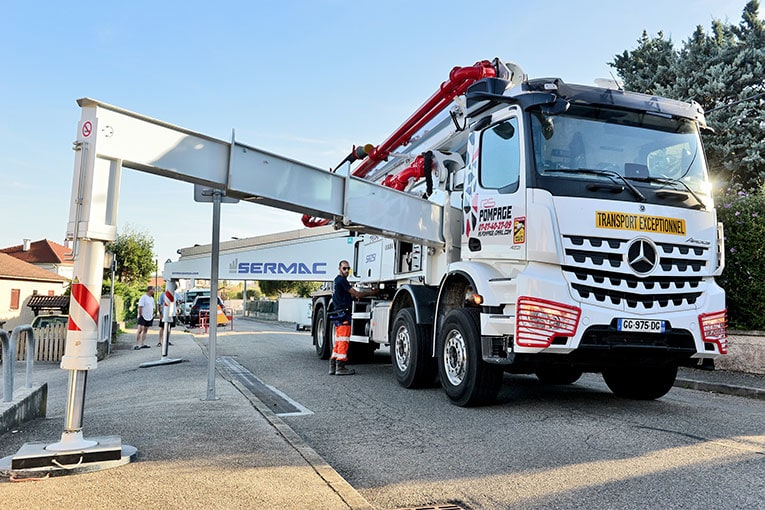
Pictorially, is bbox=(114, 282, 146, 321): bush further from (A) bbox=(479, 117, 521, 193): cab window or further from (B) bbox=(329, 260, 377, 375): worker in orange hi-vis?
(A) bbox=(479, 117, 521, 193): cab window

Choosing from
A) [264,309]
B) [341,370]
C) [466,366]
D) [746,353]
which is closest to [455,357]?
[466,366]

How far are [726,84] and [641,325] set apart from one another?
46.9 ft

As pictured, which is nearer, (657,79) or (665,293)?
(665,293)

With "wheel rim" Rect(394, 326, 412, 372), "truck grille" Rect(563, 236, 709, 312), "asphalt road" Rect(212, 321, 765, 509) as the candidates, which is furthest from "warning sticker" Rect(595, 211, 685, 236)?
"wheel rim" Rect(394, 326, 412, 372)

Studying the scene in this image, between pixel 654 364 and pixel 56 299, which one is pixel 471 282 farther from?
pixel 56 299

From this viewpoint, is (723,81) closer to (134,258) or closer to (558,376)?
(558,376)

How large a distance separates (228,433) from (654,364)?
4184mm

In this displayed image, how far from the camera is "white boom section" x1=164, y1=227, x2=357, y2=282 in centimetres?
1370

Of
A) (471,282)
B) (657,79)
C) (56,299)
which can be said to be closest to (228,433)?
(471,282)

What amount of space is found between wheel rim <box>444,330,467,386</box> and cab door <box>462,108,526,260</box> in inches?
37.7

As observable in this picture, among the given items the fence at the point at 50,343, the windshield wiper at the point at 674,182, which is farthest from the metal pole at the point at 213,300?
the fence at the point at 50,343

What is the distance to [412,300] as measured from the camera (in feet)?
27.4

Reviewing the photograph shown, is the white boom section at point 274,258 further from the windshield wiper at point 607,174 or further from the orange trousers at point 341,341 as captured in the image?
the windshield wiper at point 607,174

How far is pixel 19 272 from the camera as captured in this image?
127 feet
